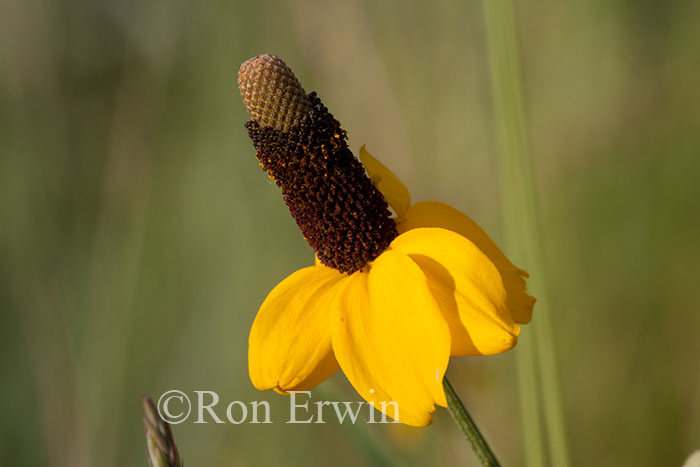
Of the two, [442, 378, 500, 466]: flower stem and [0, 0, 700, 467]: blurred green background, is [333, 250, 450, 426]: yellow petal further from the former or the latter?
[0, 0, 700, 467]: blurred green background

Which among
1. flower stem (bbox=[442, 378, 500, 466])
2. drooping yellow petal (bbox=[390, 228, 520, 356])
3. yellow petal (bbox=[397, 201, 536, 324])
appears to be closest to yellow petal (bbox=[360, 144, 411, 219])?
yellow petal (bbox=[397, 201, 536, 324])

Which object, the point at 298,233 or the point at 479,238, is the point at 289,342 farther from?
the point at 298,233

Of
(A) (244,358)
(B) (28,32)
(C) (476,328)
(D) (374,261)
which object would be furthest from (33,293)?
(C) (476,328)

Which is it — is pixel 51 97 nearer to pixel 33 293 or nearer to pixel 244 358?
pixel 33 293

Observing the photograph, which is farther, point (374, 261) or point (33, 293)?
point (33, 293)

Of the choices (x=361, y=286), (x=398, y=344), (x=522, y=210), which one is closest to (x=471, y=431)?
(x=398, y=344)

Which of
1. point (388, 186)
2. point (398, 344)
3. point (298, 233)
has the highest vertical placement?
point (388, 186)
